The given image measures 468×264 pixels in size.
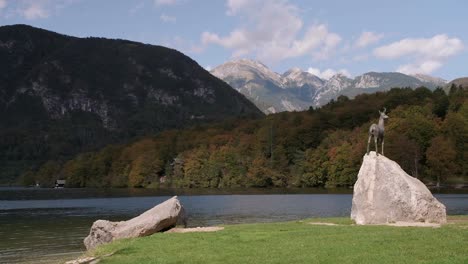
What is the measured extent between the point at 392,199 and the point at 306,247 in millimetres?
11965

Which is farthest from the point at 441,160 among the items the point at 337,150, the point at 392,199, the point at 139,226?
the point at 139,226

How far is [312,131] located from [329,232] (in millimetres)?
153459

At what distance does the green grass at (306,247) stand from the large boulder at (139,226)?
338 cm

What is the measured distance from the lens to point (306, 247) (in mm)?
24719

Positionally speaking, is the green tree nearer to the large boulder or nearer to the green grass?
the large boulder

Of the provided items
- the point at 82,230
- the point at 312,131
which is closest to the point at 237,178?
the point at 312,131

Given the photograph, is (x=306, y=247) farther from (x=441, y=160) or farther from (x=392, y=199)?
(x=441, y=160)

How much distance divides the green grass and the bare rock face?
4.45m

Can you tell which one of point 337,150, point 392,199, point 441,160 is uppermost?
point 337,150

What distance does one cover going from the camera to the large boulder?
3597cm

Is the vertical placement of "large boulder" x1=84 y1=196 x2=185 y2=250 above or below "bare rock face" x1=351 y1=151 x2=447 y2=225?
below

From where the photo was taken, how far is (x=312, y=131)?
182m

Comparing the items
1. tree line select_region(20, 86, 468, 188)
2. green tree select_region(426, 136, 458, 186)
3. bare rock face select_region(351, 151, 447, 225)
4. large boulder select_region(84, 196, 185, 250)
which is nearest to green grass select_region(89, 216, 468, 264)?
large boulder select_region(84, 196, 185, 250)

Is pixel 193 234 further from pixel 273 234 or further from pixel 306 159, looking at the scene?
pixel 306 159
